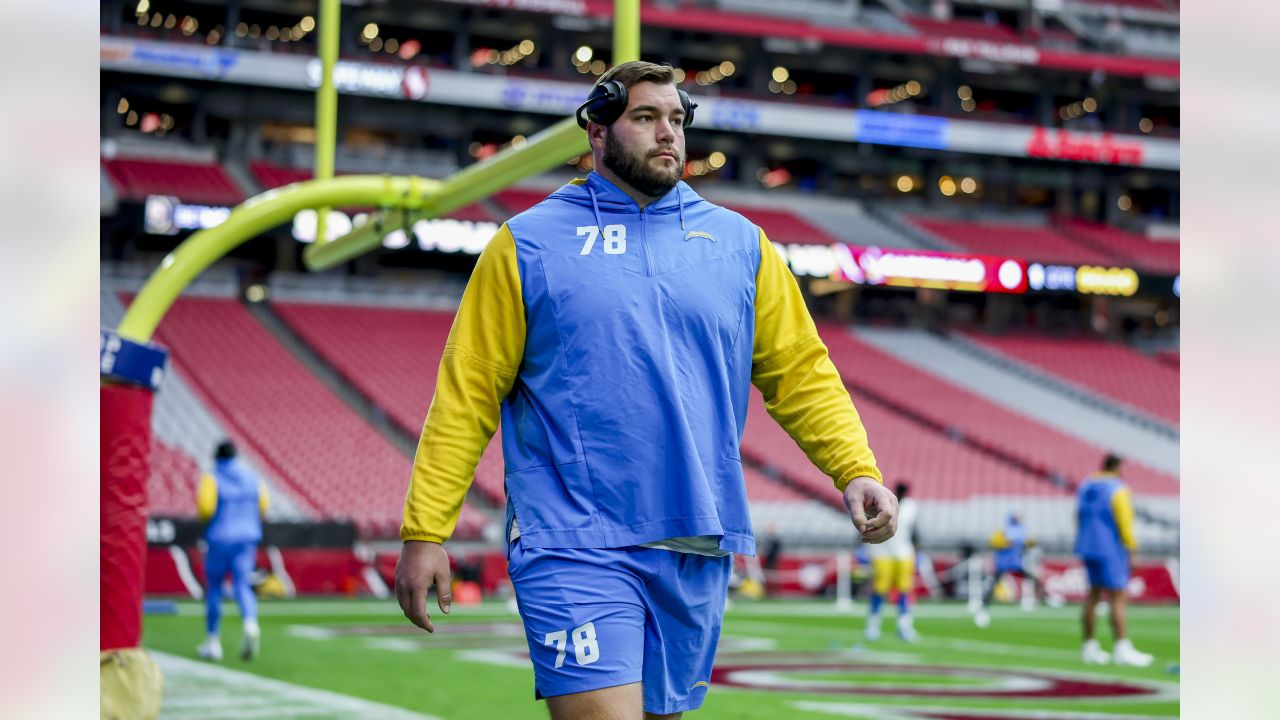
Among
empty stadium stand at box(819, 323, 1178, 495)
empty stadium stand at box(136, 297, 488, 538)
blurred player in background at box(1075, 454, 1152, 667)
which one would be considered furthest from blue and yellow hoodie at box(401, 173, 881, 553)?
empty stadium stand at box(819, 323, 1178, 495)

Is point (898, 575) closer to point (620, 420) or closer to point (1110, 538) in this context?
point (1110, 538)

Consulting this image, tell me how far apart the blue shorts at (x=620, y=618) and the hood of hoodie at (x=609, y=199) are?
0.82 metres

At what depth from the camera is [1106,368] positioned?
4209cm

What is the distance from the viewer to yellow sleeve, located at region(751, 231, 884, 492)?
366 cm

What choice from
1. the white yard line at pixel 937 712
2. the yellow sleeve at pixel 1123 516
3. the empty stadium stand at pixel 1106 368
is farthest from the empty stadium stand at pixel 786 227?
the white yard line at pixel 937 712

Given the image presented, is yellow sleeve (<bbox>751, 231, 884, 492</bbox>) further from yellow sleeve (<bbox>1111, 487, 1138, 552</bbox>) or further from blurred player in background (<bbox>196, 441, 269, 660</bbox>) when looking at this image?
yellow sleeve (<bbox>1111, 487, 1138, 552</bbox>)

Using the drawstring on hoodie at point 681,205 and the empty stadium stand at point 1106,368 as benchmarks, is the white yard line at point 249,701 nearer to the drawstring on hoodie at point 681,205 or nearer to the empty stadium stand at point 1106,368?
the drawstring on hoodie at point 681,205

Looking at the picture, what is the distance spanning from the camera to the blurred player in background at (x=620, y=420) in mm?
3391

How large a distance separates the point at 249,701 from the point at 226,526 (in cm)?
328

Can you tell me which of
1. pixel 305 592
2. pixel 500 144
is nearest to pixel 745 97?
pixel 500 144

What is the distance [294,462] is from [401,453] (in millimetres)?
2210

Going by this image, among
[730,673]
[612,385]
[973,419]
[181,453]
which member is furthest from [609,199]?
[973,419]

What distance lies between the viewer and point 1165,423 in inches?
1499
